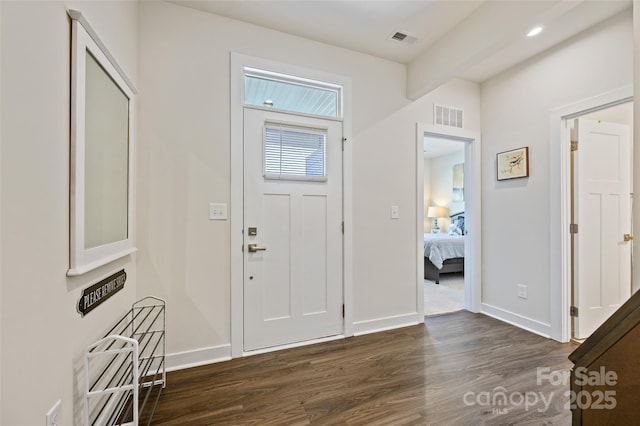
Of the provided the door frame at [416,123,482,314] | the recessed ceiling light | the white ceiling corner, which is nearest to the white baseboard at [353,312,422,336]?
the door frame at [416,123,482,314]

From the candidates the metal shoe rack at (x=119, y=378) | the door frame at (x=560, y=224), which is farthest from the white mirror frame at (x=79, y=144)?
the door frame at (x=560, y=224)

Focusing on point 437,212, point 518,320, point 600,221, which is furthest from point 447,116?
point 437,212

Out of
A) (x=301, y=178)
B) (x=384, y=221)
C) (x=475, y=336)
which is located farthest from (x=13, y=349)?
(x=475, y=336)

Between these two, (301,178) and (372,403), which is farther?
(301,178)

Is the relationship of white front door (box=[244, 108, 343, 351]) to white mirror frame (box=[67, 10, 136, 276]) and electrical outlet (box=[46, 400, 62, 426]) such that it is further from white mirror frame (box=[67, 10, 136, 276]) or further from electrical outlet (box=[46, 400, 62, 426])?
electrical outlet (box=[46, 400, 62, 426])

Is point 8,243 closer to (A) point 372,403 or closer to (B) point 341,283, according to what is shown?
(A) point 372,403

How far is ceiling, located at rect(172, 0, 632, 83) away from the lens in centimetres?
199

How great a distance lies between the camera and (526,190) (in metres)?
2.89

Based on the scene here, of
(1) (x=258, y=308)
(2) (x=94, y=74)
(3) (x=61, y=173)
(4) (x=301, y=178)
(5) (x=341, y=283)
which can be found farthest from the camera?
(5) (x=341, y=283)

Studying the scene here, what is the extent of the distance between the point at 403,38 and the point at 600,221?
2.54 metres

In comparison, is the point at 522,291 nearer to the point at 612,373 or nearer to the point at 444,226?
the point at 612,373

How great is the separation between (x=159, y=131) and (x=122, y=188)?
58 cm

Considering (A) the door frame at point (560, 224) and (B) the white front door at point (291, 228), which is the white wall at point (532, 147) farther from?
(B) the white front door at point (291, 228)

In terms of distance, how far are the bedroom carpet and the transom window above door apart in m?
2.63
